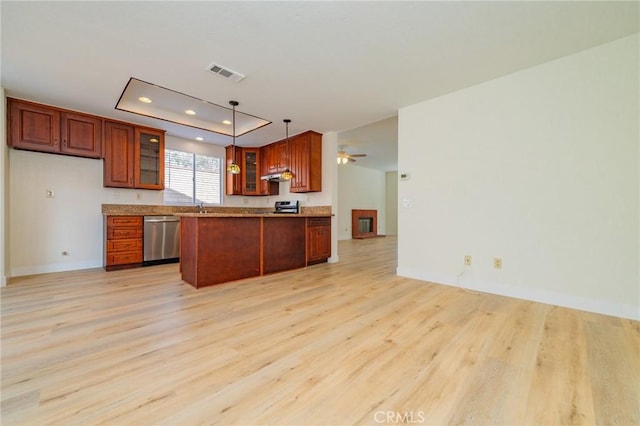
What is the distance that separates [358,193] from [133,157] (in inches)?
266

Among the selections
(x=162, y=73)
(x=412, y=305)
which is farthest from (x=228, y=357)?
(x=162, y=73)

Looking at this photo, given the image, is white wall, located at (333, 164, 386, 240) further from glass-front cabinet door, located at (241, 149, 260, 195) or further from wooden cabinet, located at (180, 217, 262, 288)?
wooden cabinet, located at (180, 217, 262, 288)

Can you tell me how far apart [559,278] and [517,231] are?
570 mm

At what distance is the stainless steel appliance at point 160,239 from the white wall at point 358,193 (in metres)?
5.16

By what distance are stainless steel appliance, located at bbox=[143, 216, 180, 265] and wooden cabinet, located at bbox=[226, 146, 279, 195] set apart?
1.60 m

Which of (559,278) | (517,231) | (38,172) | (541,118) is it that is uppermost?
(541,118)

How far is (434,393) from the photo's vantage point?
1287 millimetres

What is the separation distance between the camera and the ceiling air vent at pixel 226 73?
8.72ft

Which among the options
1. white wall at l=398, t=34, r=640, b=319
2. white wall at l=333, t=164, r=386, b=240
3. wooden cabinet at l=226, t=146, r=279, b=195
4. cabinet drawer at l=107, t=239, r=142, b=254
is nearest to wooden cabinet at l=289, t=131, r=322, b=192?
wooden cabinet at l=226, t=146, r=279, b=195

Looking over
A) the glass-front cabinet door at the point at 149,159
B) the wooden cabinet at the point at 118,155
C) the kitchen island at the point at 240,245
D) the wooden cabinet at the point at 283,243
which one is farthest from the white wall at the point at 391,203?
the wooden cabinet at the point at 118,155

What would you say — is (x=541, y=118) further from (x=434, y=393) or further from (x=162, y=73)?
(x=162, y=73)

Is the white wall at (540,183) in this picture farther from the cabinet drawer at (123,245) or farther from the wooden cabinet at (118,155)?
the wooden cabinet at (118,155)

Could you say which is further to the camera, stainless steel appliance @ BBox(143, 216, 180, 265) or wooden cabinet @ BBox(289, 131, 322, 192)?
wooden cabinet @ BBox(289, 131, 322, 192)

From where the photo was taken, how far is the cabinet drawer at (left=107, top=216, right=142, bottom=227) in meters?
3.96
